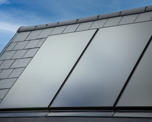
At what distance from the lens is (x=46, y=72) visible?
4211 millimetres

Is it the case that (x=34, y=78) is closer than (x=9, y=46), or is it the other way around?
(x=34, y=78)

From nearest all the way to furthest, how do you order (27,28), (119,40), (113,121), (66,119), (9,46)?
(113,121)
(66,119)
(119,40)
(9,46)
(27,28)

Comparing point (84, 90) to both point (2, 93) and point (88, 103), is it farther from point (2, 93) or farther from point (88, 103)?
point (2, 93)

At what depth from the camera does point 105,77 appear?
3.55 metres

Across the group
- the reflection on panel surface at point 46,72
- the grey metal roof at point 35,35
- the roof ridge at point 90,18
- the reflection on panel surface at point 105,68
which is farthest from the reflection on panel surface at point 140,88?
the roof ridge at point 90,18

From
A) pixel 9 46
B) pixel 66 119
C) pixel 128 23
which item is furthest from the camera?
pixel 9 46

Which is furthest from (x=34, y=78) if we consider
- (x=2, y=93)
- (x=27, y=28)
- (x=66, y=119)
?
(x=27, y=28)

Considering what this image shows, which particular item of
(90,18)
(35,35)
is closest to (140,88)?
(90,18)

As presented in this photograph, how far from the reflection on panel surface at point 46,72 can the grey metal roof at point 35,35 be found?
0.69 ft

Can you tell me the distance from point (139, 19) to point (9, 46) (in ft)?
8.48

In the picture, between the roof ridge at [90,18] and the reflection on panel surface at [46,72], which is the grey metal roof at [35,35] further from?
the reflection on panel surface at [46,72]

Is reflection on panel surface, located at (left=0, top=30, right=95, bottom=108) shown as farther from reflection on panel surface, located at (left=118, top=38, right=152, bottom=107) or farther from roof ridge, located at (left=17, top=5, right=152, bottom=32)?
reflection on panel surface, located at (left=118, top=38, right=152, bottom=107)

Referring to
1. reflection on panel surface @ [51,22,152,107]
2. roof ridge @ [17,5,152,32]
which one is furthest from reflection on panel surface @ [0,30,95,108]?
roof ridge @ [17,5,152,32]

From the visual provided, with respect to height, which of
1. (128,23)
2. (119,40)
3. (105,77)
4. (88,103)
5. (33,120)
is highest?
(128,23)
